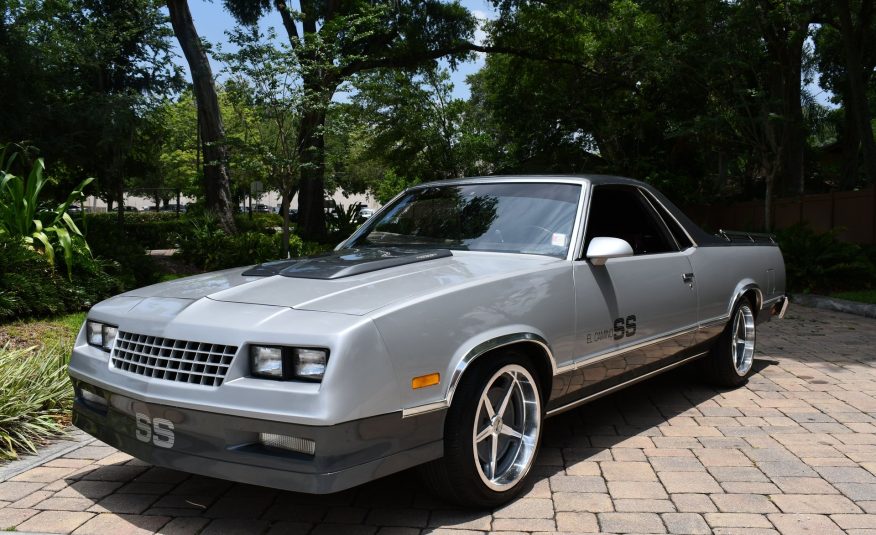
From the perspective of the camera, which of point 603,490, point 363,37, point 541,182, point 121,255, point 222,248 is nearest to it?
point 603,490

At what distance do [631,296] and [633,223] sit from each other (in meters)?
0.92

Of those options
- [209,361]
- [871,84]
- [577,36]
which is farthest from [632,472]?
[871,84]

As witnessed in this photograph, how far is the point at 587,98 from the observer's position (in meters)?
23.0

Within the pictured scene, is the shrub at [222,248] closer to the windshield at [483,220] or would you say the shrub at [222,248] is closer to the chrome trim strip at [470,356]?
the windshield at [483,220]

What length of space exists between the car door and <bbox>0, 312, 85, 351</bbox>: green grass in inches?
164

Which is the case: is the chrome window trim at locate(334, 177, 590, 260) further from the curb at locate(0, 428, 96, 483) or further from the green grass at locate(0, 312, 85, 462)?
the green grass at locate(0, 312, 85, 462)

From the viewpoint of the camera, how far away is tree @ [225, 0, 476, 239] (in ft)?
51.0

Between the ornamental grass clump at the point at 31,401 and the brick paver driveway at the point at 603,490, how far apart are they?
0.33 m

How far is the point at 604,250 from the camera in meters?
4.04

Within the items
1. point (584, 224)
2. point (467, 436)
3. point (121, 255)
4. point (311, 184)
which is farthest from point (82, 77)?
point (467, 436)

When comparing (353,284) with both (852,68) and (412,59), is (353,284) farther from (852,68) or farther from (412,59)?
(852,68)

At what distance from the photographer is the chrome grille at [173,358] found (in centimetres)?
303

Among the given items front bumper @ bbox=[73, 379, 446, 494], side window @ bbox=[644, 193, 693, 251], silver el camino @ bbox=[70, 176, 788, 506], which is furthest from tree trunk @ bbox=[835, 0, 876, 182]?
front bumper @ bbox=[73, 379, 446, 494]

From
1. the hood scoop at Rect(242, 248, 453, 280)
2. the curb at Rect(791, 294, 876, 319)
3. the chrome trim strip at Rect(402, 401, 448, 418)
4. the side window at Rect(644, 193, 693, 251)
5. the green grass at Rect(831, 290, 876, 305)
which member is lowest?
the curb at Rect(791, 294, 876, 319)
